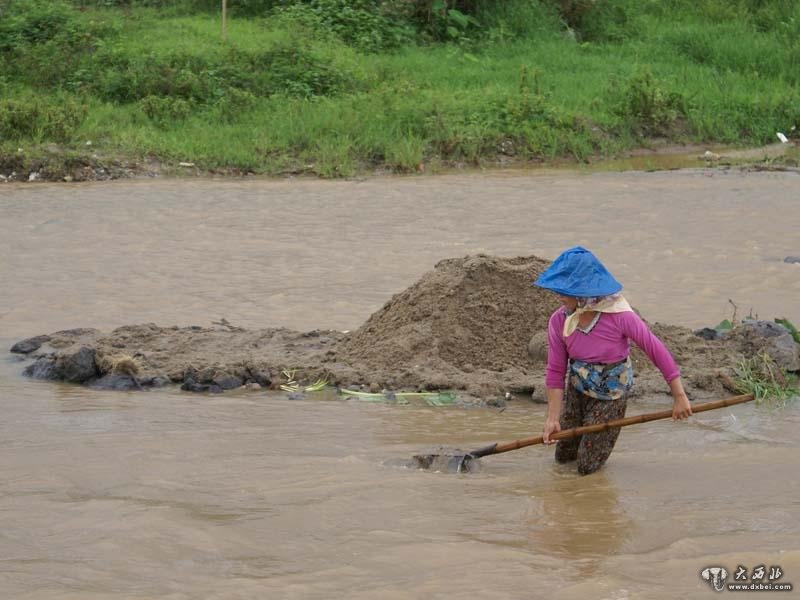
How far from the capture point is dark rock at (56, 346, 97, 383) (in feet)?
22.3

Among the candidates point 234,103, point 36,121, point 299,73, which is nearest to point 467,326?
point 36,121

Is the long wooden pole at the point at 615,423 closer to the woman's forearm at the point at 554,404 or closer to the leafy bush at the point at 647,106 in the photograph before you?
the woman's forearm at the point at 554,404

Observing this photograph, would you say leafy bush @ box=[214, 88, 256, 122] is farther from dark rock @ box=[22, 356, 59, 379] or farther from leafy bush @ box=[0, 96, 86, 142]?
dark rock @ box=[22, 356, 59, 379]

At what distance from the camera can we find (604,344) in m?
4.83

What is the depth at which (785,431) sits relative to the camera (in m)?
5.67

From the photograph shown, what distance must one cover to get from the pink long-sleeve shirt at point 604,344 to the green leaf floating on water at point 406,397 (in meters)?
1.43

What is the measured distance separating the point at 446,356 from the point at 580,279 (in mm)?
2134

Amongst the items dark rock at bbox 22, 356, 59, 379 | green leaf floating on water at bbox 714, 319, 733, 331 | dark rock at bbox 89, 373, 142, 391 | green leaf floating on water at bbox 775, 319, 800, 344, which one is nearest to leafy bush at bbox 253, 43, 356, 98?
dark rock at bbox 22, 356, 59, 379

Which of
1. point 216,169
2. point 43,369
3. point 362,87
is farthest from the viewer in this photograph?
point 362,87

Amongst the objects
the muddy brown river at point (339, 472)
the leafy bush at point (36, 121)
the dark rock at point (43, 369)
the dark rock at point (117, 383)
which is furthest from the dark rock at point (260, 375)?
the leafy bush at point (36, 121)

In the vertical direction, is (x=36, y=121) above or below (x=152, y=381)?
above

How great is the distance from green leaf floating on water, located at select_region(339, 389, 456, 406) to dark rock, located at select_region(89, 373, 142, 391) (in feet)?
4.06

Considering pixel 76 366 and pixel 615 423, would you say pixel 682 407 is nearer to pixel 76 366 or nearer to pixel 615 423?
pixel 615 423

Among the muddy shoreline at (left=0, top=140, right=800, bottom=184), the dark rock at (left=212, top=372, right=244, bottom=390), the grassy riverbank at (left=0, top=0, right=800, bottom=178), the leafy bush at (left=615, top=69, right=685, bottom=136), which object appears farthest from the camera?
the leafy bush at (left=615, top=69, right=685, bottom=136)
